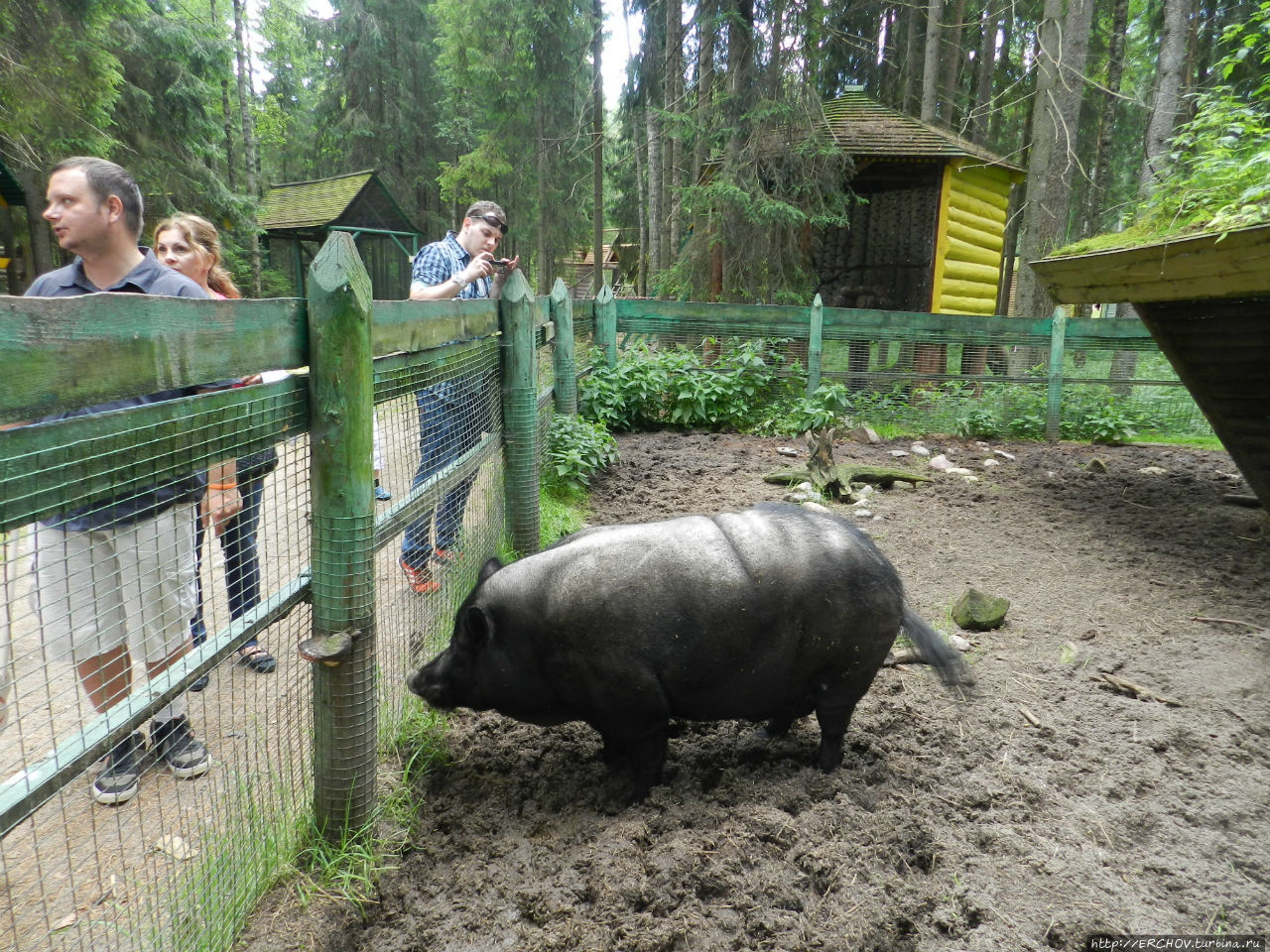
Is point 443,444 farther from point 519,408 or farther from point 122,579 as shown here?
point 122,579

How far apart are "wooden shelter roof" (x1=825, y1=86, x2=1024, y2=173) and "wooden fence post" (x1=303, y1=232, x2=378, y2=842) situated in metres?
11.5

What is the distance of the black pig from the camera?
9.57 feet

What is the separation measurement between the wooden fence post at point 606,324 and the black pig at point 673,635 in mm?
7059

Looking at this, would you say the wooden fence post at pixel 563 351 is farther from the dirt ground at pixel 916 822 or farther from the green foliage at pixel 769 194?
the green foliage at pixel 769 194

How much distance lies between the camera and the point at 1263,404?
20.3 feet

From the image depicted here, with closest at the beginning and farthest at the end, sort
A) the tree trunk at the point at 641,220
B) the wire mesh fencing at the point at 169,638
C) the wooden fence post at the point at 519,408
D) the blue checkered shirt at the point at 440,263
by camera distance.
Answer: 1. the wire mesh fencing at the point at 169,638
2. the wooden fence post at the point at 519,408
3. the blue checkered shirt at the point at 440,263
4. the tree trunk at the point at 641,220

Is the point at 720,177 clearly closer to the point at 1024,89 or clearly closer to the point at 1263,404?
the point at 1263,404

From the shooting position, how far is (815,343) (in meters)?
10.2

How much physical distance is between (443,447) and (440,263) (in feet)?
4.75

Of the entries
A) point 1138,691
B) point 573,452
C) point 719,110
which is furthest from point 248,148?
point 1138,691

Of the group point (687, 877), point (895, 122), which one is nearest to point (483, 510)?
point (687, 877)

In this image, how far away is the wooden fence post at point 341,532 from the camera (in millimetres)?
2309

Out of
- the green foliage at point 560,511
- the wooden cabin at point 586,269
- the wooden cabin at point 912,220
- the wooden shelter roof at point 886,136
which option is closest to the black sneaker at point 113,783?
the green foliage at point 560,511

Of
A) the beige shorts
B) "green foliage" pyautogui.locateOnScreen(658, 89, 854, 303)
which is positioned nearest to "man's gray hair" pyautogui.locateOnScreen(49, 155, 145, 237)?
the beige shorts
